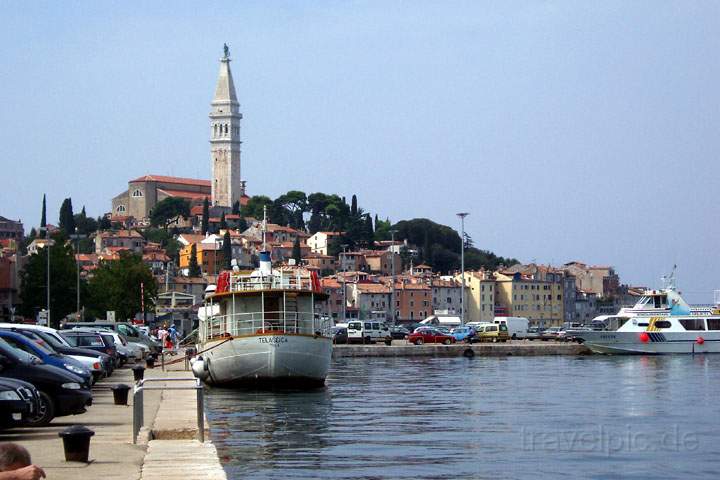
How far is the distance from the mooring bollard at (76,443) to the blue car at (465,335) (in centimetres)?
6854

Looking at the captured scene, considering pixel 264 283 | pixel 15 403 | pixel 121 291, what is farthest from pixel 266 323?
pixel 121 291

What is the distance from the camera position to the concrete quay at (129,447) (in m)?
16.6

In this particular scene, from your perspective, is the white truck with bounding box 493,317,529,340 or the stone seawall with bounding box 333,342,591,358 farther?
the white truck with bounding box 493,317,529,340

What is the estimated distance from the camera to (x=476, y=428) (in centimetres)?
2788

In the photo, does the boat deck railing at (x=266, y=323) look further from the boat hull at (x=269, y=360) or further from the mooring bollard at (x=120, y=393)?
the mooring bollard at (x=120, y=393)

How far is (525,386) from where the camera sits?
44.1 m

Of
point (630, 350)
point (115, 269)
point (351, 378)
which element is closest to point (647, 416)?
point (351, 378)

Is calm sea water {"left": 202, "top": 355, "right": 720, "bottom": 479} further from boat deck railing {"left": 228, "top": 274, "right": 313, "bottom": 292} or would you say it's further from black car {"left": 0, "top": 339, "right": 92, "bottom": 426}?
boat deck railing {"left": 228, "top": 274, "right": 313, "bottom": 292}

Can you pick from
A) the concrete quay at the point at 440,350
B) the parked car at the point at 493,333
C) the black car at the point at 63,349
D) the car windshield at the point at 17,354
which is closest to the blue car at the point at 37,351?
the car windshield at the point at 17,354

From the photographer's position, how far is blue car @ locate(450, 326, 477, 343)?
86.6 metres

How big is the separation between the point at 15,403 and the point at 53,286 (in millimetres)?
69616

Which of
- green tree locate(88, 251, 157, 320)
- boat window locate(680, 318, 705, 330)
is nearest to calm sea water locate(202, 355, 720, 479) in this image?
boat window locate(680, 318, 705, 330)

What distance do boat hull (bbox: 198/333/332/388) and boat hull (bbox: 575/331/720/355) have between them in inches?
1566

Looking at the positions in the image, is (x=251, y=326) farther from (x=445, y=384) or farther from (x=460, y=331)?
(x=460, y=331)
